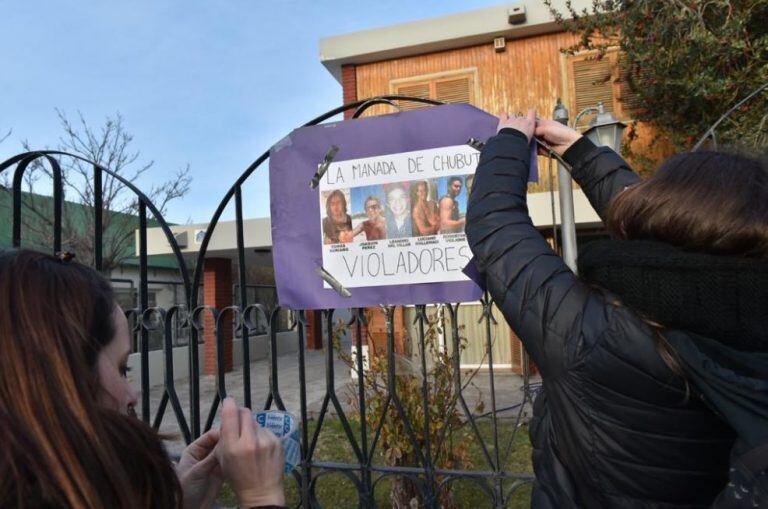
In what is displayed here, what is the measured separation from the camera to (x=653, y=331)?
100cm

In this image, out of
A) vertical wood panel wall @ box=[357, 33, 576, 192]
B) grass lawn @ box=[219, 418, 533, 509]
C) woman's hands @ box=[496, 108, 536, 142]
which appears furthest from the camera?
vertical wood panel wall @ box=[357, 33, 576, 192]

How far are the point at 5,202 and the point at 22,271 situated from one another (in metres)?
17.7

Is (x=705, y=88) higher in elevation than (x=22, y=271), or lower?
higher

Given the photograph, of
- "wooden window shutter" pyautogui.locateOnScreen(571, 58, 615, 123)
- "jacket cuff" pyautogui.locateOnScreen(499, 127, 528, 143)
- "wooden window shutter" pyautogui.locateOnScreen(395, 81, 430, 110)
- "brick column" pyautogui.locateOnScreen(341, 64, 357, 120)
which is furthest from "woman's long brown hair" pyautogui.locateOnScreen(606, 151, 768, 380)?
"brick column" pyautogui.locateOnScreen(341, 64, 357, 120)

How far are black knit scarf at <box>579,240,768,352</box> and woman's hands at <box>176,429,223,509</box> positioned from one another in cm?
101

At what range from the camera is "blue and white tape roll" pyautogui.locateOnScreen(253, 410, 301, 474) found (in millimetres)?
1352

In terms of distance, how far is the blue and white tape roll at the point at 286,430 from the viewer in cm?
135

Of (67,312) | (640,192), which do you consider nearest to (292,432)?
(67,312)

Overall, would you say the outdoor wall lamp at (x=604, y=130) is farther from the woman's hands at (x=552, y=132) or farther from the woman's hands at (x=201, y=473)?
the woman's hands at (x=201, y=473)

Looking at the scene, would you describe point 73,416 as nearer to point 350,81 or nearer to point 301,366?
point 301,366

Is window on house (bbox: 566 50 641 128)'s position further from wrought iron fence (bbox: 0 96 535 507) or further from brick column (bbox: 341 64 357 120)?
wrought iron fence (bbox: 0 96 535 507)

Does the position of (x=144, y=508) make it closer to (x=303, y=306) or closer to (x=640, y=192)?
(x=640, y=192)

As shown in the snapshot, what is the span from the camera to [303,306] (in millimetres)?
2188

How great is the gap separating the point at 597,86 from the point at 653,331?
936 cm
